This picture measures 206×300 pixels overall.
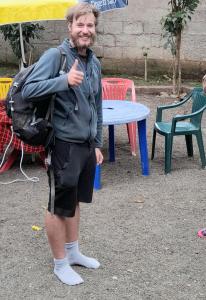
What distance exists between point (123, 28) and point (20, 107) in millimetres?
8497

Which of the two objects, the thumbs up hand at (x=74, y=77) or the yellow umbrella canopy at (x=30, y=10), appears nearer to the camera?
the thumbs up hand at (x=74, y=77)

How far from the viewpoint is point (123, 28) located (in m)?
11.4

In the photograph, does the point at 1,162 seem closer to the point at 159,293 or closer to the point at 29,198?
the point at 29,198

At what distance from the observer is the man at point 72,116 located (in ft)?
10.4

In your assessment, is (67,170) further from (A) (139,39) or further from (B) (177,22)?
(A) (139,39)

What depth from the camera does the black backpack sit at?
10.6 feet

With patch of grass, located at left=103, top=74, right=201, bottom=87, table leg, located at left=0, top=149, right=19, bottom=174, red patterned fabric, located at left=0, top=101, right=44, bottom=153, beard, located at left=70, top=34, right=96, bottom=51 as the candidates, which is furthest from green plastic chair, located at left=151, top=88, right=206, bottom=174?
patch of grass, located at left=103, top=74, right=201, bottom=87

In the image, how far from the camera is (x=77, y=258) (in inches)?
149

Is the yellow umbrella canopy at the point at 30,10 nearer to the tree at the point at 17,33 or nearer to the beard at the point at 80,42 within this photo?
the beard at the point at 80,42

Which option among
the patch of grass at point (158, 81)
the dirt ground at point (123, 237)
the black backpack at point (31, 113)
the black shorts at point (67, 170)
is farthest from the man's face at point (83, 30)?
the patch of grass at point (158, 81)

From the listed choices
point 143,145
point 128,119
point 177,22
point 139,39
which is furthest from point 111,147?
point 139,39

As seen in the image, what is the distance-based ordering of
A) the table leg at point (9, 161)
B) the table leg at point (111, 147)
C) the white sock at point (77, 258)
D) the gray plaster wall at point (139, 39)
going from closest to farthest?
the white sock at point (77, 258)
the table leg at point (9, 161)
the table leg at point (111, 147)
the gray plaster wall at point (139, 39)

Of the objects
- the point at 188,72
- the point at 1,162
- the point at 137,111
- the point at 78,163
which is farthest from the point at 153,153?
the point at 188,72

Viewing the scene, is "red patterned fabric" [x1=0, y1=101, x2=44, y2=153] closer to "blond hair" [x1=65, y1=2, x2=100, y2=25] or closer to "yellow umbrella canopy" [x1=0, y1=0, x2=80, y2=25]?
"yellow umbrella canopy" [x1=0, y1=0, x2=80, y2=25]
